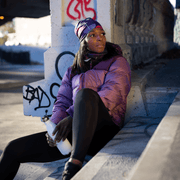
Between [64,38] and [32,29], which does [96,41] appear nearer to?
[64,38]

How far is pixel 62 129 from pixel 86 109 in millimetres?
407

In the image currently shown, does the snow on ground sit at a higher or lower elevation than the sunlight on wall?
lower

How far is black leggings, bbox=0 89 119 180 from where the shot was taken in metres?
1.69

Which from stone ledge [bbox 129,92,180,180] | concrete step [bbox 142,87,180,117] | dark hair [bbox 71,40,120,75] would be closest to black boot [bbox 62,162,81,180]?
stone ledge [bbox 129,92,180,180]

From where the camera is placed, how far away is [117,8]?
363 centimetres

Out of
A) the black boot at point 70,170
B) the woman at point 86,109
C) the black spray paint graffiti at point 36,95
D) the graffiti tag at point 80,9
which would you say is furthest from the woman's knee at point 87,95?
the black spray paint graffiti at point 36,95

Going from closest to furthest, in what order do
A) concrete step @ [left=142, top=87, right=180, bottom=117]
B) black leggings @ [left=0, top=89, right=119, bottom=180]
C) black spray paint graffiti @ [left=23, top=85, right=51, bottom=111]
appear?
black leggings @ [left=0, top=89, right=119, bottom=180] → concrete step @ [left=142, top=87, right=180, bottom=117] → black spray paint graffiti @ [left=23, top=85, right=51, bottom=111]

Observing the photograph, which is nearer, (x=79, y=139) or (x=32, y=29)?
(x=79, y=139)

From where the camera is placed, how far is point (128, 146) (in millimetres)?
1949

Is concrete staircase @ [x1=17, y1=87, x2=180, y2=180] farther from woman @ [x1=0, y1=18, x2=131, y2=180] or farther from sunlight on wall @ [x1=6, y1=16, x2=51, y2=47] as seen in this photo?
sunlight on wall @ [x1=6, y1=16, x2=51, y2=47]

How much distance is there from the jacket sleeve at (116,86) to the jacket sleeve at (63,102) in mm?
383

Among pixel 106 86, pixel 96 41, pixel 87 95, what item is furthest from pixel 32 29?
pixel 87 95

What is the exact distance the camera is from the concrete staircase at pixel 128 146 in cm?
155

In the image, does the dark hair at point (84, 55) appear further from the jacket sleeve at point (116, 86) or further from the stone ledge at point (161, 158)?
the stone ledge at point (161, 158)
